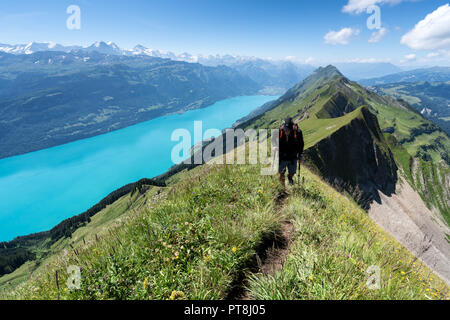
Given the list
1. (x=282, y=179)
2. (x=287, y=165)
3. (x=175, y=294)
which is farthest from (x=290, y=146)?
(x=175, y=294)

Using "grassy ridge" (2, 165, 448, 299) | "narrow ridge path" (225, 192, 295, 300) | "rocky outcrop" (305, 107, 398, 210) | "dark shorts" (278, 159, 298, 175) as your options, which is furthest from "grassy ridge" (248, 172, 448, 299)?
"rocky outcrop" (305, 107, 398, 210)

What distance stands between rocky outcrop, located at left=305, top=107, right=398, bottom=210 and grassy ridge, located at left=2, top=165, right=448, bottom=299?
5807 cm

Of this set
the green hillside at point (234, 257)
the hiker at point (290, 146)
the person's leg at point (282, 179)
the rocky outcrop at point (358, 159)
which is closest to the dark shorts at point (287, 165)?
the hiker at point (290, 146)

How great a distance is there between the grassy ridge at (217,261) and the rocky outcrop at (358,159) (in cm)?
5807

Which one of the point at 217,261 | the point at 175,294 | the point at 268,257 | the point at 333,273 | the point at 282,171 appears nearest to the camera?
the point at 175,294

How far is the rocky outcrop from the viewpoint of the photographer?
66000 millimetres

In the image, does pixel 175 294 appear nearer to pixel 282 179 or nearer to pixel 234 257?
pixel 234 257

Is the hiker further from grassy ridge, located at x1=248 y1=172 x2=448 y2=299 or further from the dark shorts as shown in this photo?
grassy ridge, located at x1=248 y1=172 x2=448 y2=299

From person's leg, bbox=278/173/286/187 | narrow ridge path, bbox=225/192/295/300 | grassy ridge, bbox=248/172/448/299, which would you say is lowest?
narrow ridge path, bbox=225/192/295/300

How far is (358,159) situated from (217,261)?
94034mm

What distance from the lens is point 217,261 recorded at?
13.4 ft

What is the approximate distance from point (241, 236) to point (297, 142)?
6.68 m
